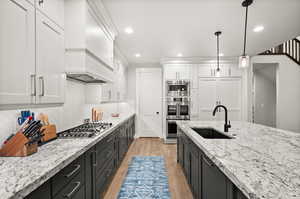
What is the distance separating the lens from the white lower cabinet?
16.4 ft

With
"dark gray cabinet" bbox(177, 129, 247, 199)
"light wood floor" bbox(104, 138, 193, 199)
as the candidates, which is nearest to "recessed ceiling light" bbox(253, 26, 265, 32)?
"dark gray cabinet" bbox(177, 129, 247, 199)

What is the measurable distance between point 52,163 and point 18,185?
0.26m

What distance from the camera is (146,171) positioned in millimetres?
2928

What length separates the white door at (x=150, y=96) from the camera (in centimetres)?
566

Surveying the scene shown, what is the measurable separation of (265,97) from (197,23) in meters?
5.78

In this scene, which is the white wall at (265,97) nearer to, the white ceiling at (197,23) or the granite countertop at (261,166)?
the white ceiling at (197,23)

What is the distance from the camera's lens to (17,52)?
3.83 feet

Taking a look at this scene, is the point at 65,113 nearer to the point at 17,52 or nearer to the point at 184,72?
the point at 17,52

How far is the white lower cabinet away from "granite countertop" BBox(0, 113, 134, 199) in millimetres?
4228

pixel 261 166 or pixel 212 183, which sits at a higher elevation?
pixel 261 166

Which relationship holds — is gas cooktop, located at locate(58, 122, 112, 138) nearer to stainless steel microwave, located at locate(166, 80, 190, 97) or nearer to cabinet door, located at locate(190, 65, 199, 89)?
stainless steel microwave, located at locate(166, 80, 190, 97)

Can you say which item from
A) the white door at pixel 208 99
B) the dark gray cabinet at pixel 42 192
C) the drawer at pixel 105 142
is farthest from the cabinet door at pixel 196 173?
the white door at pixel 208 99

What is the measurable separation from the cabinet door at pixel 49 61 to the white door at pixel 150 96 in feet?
12.8

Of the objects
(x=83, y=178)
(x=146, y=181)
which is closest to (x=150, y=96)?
(x=146, y=181)
